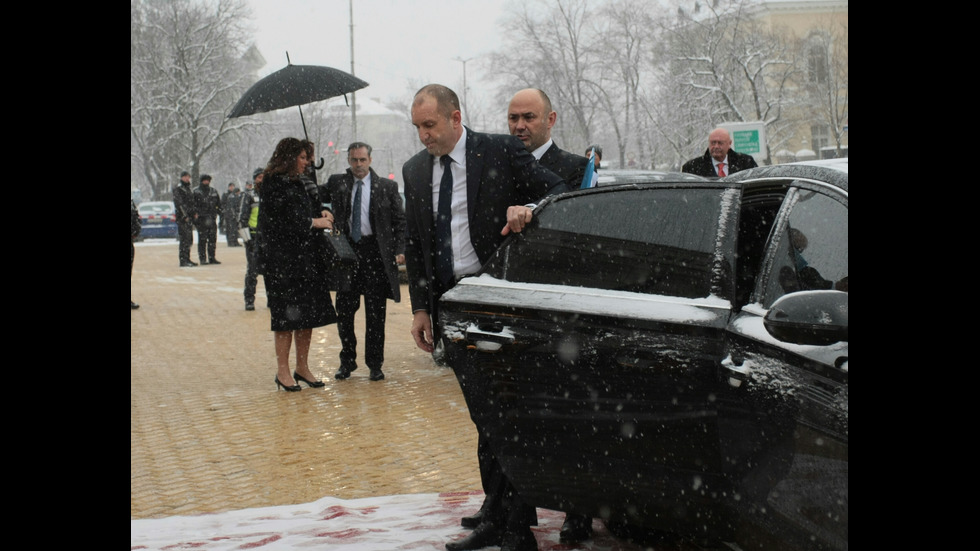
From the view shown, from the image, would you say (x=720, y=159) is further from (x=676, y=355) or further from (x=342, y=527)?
(x=676, y=355)

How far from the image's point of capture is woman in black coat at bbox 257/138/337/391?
26.0 ft

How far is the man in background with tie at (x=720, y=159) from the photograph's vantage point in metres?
9.75

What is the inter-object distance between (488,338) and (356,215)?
502cm

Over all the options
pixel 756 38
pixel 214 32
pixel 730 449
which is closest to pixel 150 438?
pixel 730 449

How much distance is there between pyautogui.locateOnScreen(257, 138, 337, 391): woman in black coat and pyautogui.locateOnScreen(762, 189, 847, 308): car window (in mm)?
5171

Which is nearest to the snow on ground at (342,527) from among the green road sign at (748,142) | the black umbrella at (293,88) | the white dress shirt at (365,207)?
the white dress shirt at (365,207)

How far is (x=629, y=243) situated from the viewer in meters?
3.54

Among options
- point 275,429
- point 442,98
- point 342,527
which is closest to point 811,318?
point 442,98

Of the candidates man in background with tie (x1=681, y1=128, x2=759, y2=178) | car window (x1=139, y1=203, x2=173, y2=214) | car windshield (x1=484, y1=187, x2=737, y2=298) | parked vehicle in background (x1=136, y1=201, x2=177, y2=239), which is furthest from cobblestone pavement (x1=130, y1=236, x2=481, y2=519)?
car window (x1=139, y1=203, x2=173, y2=214)

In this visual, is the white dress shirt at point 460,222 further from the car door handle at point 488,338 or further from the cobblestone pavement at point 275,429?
the cobblestone pavement at point 275,429
